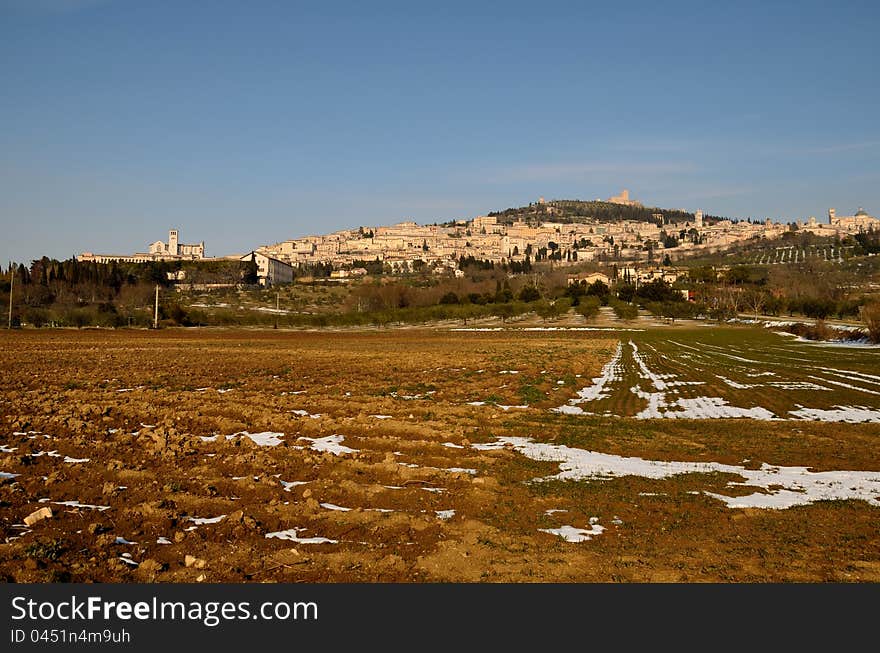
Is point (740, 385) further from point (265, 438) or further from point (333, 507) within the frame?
point (333, 507)

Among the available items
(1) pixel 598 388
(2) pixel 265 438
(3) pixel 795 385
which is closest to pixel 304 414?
(2) pixel 265 438

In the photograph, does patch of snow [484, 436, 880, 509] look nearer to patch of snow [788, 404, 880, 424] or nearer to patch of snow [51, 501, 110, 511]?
patch of snow [51, 501, 110, 511]

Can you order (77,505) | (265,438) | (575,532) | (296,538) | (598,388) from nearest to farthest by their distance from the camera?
(296,538), (575,532), (77,505), (265,438), (598,388)

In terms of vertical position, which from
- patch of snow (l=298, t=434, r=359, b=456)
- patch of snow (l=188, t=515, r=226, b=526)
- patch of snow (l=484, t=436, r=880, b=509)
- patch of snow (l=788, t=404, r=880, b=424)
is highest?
patch of snow (l=188, t=515, r=226, b=526)

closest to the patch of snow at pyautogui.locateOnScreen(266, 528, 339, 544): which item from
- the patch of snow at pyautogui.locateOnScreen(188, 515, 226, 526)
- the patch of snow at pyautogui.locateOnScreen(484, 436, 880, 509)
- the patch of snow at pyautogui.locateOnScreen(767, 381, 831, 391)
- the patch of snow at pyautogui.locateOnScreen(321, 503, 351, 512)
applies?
the patch of snow at pyautogui.locateOnScreen(188, 515, 226, 526)

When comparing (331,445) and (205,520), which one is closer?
(205,520)

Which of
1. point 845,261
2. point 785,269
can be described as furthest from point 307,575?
point 845,261

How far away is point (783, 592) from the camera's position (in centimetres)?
783

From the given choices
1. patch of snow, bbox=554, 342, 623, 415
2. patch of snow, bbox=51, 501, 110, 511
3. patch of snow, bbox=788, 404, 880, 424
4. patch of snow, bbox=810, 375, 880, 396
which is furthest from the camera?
patch of snow, bbox=810, 375, 880, 396

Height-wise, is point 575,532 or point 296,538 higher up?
point 296,538

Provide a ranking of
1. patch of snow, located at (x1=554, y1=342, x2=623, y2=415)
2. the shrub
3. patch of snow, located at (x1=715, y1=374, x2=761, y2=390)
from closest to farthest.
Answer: patch of snow, located at (x1=554, y1=342, x2=623, y2=415) < patch of snow, located at (x1=715, y1=374, x2=761, y2=390) < the shrub

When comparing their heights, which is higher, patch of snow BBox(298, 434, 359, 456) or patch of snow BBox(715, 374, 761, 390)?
patch of snow BBox(298, 434, 359, 456)

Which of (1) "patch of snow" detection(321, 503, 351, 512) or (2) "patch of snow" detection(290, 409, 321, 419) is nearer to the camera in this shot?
(1) "patch of snow" detection(321, 503, 351, 512)

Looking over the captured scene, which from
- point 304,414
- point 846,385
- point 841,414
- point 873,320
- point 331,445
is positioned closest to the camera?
point 331,445
